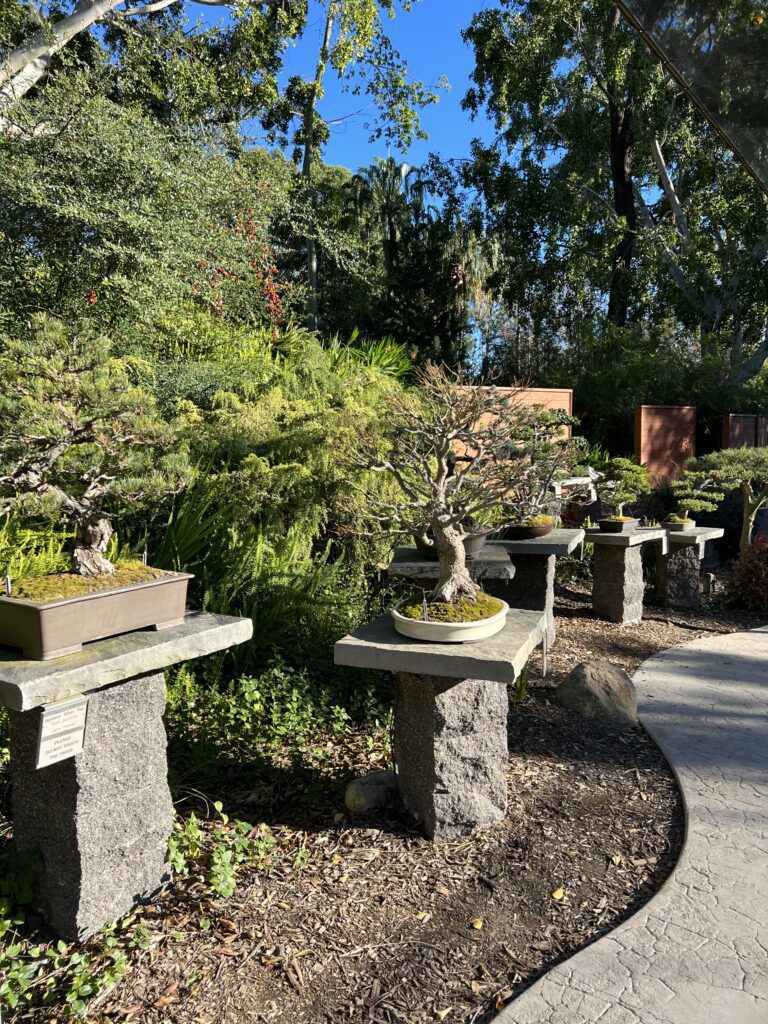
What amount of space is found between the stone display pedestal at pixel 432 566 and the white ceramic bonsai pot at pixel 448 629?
103cm

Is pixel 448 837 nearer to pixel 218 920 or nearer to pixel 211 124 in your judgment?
pixel 218 920

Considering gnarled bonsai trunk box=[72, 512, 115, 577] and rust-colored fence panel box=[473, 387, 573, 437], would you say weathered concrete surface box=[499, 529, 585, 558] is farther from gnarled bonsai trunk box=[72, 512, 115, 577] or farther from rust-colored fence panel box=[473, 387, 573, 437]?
rust-colored fence panel box=[473, 387, 573, 437]

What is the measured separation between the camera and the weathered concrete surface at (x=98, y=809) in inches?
84.4

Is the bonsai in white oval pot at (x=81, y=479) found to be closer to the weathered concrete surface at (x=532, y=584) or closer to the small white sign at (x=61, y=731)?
the small white sign at (x=61, y=731)

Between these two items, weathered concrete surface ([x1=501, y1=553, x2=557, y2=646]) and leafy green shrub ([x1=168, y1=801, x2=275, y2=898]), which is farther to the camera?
weathered concrete surface ([x1=501, y1=553, x2=557, y2=646])

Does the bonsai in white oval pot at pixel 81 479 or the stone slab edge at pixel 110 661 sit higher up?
the bonsai in white oval pot at pixel 81 479

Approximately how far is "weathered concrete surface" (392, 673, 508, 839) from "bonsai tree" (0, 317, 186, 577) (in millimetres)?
1207

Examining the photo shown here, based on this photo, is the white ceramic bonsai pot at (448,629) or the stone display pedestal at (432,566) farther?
the stone display pedestal at (432,566)

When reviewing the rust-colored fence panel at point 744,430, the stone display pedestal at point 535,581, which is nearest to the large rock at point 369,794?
the stone display pedestal at point 535,581

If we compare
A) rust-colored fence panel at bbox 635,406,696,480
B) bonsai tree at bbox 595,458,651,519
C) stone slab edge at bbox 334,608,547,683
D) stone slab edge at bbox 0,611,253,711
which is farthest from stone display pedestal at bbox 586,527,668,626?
stone slab edge at bbox 0,611,253,711

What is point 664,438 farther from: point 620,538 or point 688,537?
point 620,538

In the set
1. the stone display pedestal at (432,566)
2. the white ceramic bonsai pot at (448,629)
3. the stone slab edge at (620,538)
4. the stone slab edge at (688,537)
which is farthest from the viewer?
the stone slab edge at (688,537)

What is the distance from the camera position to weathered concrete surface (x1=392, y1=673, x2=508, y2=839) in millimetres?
2621

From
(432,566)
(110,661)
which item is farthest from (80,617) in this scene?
(432,566)
